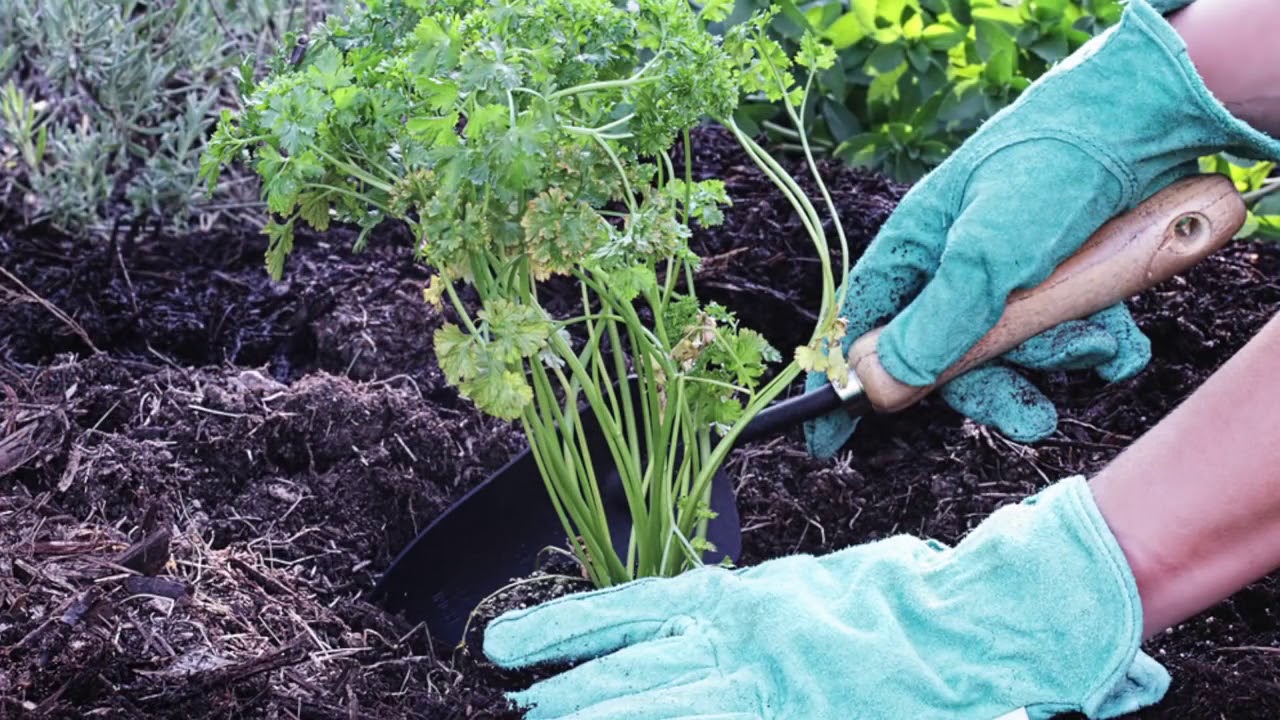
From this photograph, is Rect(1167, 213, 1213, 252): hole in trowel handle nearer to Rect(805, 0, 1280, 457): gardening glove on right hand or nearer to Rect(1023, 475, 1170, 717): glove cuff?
Rect(805, 0, 1280, 457): gardening glove on right hand

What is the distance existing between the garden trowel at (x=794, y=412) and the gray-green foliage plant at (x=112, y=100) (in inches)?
51.3

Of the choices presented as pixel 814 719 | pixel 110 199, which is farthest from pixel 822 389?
pixel 110 199

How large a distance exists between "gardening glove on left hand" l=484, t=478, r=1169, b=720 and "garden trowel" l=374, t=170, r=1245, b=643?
256 mm

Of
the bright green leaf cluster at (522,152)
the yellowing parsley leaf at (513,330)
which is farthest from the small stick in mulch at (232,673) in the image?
the yellowing parsley leaf at (513,330)

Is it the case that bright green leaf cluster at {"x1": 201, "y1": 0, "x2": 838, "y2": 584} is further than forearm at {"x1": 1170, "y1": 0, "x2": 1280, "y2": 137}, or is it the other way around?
forearm at {"x1": 1170, "y1": 0, "x2": 1280, "y2": 137}

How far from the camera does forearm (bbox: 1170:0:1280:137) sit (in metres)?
1.96

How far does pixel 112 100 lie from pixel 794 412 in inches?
75.7

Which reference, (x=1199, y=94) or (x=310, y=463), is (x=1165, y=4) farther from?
(x=310, y=463)

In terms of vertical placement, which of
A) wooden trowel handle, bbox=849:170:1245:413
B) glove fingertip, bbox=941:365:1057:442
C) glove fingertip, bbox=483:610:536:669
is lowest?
glove fingertip, bbox=483:610:536:669

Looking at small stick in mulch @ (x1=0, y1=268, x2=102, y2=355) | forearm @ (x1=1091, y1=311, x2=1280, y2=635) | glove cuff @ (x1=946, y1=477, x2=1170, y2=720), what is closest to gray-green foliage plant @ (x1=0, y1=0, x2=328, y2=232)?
small stick in mulch @ (x1=0, y1=268, x2=102, y2=355)

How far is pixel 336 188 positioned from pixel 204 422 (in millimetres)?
808

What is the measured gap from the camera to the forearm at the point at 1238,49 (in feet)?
6.43

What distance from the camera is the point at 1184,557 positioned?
1.68 m

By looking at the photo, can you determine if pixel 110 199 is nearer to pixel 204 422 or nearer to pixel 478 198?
pixel 204 422
